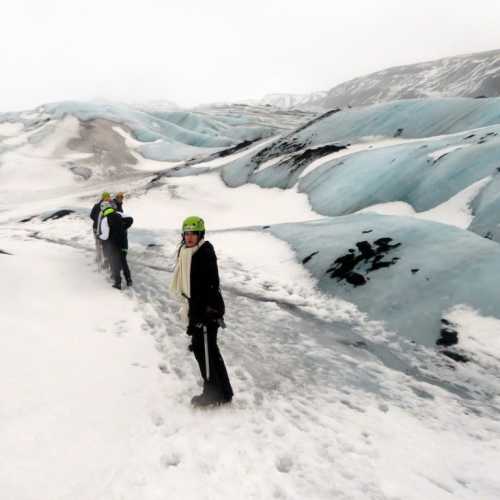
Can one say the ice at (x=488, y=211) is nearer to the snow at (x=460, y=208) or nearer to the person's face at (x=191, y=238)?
the snow at (x=460, y=208)

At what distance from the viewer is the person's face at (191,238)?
4.77m

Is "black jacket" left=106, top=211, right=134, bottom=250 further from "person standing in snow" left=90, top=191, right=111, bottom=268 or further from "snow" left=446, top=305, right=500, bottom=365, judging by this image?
"snow" left=446, top=305, right=500, bottom=365

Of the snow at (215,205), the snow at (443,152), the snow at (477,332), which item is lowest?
the snow at (215,205)

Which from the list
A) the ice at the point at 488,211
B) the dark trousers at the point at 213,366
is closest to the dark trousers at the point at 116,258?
the dark trousers at the point at 213,366

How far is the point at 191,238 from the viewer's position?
479 centimetres

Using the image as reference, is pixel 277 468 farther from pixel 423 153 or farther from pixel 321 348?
pixel 423 153

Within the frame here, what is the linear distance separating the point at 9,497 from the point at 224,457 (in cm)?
188

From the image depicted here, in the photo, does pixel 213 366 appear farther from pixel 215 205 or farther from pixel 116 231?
pixel 215 205

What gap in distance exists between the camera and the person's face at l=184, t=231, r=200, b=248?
477 cm

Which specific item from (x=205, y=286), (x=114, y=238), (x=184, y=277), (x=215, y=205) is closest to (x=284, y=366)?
(x=205, y=286)

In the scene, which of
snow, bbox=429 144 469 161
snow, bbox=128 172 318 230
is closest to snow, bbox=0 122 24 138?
snow, bbox=128 172 318 230

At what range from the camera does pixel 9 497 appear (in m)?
3.30

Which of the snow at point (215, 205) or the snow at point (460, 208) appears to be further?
the snow at point (215, 205)

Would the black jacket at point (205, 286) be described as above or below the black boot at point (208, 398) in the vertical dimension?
above
